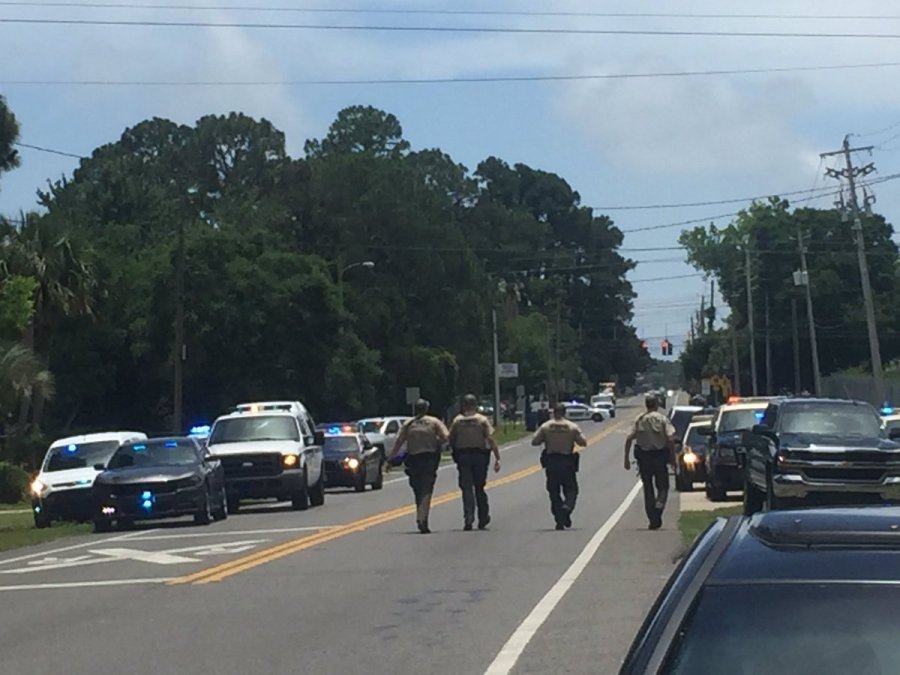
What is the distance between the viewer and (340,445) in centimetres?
4103

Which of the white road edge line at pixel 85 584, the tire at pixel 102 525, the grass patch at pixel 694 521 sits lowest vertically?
the white road edge line at pixel 85 584

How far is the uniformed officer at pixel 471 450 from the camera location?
78.5 ft

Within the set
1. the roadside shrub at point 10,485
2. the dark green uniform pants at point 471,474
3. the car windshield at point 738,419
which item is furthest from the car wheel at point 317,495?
the roadside shrub at point 10,485

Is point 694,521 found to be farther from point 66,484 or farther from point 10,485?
point 10,485

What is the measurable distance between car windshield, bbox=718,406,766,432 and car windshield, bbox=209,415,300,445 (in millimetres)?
8214

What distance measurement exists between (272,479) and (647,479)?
9.91 meters

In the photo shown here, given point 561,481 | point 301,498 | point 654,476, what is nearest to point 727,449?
point 654,476

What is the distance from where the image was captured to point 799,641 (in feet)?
14.6

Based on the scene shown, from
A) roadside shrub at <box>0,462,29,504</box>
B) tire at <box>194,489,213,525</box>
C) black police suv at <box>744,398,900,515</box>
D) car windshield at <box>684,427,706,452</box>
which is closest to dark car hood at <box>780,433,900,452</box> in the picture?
black police suv at <box>744,398,900,515</box>

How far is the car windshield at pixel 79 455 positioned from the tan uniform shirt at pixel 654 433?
1235 cm

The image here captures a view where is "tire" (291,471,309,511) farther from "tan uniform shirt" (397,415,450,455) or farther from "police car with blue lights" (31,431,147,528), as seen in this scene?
"tan uniform shirt" (397,415,450,455)

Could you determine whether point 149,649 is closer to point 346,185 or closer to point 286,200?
point 346,185

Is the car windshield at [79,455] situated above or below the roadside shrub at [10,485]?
above

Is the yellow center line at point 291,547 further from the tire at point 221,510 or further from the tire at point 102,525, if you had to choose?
the tire at point 102,525
